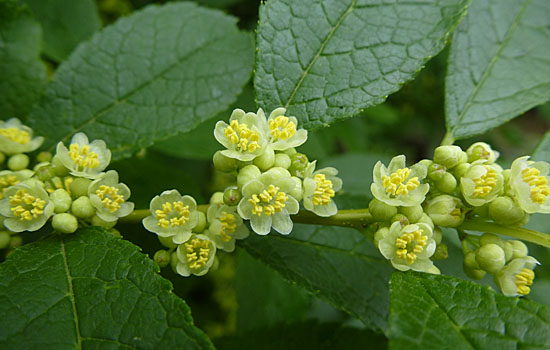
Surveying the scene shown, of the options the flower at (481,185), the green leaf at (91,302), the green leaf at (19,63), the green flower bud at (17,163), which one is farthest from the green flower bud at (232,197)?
the green leaf at (19,63)

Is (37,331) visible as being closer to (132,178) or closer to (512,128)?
(132,178)

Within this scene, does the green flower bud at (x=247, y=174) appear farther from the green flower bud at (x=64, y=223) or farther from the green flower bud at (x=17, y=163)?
the green flower bud at (x=17, y=163)

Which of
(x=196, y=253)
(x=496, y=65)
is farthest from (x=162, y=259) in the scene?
(x=496, y=65)

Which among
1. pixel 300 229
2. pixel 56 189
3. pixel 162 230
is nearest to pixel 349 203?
pixel 300 229

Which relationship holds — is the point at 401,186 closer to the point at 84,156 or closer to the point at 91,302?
the point at 91,302

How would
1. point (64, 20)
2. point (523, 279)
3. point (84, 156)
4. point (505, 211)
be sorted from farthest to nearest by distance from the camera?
1. point (64, 20)
2. point (84, 156)
3. point (523, 279)
4. point (505, 211)
